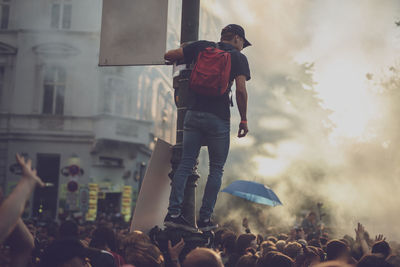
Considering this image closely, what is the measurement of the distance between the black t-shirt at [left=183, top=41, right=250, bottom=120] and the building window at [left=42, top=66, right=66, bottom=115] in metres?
18.7

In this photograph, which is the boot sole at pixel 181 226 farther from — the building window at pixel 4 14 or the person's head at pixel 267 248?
the building window at pixel 4 14

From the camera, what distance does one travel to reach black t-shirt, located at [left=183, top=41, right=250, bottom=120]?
3295mm

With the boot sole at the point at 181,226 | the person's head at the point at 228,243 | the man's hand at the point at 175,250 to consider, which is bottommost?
the person's head at the point at 228,243

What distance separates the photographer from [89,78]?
20.8 metres

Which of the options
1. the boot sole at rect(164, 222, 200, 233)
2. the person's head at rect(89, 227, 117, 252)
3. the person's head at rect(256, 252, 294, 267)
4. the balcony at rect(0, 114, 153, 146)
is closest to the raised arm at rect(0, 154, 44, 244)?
the boot sole at rect(164, 222, 200, 233)

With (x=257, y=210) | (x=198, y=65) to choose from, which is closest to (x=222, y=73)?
(x=198, y=65)

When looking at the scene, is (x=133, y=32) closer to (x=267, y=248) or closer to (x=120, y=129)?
(x=267, y=248)

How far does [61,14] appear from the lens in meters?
20.6

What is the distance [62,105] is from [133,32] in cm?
1789

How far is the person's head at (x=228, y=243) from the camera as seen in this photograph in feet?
14.4

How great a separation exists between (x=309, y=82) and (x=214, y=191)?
100ft

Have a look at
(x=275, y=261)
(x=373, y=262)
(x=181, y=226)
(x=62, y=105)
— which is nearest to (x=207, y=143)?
(x=181, y=226)

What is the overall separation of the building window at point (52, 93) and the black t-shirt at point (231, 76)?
18708 millimetres

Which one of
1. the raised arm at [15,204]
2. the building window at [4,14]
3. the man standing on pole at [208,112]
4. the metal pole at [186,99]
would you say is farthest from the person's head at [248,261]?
the building window at [4,14]
